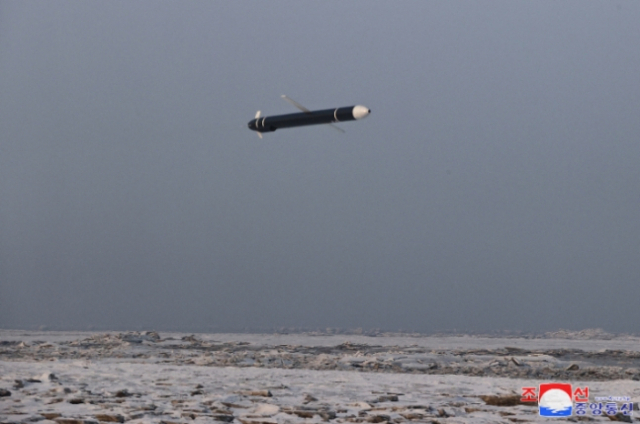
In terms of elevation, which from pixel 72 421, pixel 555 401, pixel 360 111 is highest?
pixel 360 111

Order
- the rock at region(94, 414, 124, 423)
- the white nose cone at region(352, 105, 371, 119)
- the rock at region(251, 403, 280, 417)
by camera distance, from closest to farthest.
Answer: the rock at region(94, 414, 124, 423), the rock at region(251, 403, 280, 417), the white nose cone at region(352, 105, 371, 119)

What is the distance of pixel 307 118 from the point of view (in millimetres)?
25656

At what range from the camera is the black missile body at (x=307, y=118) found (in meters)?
23.9

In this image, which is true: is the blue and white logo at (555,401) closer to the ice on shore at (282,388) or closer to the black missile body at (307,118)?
the ice on shore at (282,388)

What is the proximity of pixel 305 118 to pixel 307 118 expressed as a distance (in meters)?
0.13

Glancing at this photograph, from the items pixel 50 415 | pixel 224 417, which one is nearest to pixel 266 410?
pixel 224 417

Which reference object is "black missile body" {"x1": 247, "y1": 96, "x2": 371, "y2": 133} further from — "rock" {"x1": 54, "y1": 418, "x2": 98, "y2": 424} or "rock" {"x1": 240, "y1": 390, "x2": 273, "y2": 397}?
"rock" {"x1": 54, "y1": 418, "x2": 98, "y2": 424}

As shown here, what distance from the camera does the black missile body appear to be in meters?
23.9

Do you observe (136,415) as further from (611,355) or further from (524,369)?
(611,355)

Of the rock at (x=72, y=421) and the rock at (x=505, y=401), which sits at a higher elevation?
the rock at (x=505, y=401)

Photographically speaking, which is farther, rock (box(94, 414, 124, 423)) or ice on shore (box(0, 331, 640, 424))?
ice on shore (box(0, 331, 640, 424))

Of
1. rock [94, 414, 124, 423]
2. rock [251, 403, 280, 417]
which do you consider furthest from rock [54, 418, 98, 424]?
rock [251, 403, 280, 417]

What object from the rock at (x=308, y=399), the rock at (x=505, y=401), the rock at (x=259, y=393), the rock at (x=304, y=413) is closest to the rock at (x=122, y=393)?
the rock at (x=259, y=393)

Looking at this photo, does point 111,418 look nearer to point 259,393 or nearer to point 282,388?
point 259,393
